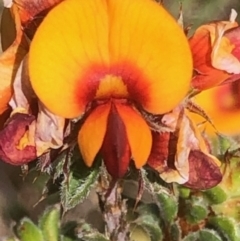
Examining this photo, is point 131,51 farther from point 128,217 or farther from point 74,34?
point 128,217

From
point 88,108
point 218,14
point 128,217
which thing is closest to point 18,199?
point 128,217

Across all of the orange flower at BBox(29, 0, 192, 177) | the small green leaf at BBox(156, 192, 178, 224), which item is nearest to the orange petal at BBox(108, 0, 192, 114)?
the orange flower at BBox(29, 0, 192, 177)

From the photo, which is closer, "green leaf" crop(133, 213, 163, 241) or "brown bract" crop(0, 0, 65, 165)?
"brown bract" crop(0, 0, 65, 165)

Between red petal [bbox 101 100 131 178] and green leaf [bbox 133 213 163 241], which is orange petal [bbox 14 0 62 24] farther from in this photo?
green leaf [bbox 133 213 163 241]

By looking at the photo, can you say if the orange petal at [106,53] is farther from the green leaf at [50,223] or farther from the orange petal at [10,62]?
the green leaf at [50,223]

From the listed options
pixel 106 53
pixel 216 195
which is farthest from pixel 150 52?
pixel 216 195

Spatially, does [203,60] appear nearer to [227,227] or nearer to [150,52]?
[150,52]
